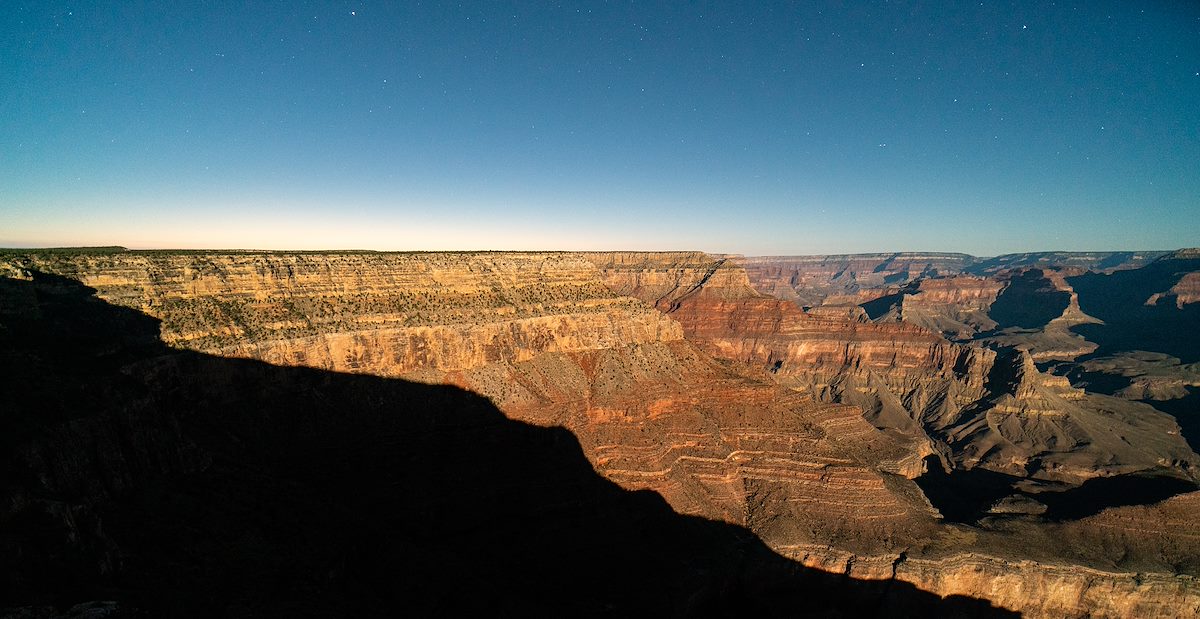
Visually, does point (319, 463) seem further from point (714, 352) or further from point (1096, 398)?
point (1096, 398)

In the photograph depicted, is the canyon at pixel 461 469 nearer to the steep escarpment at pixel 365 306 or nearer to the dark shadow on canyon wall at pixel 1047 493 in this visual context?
the steep escarpment at pixel 365 306

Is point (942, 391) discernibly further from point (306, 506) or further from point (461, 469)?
point (306, 506)

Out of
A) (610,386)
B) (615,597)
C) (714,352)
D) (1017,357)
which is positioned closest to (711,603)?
(615,597)

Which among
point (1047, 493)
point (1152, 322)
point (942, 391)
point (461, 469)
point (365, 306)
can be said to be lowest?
point (1047, 493)

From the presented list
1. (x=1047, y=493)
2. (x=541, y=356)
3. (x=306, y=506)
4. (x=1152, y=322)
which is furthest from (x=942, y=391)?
(x=306, y=506)

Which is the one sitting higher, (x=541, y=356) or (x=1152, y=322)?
(x=541, y=356)

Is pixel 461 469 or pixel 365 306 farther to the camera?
pixel 365 306
